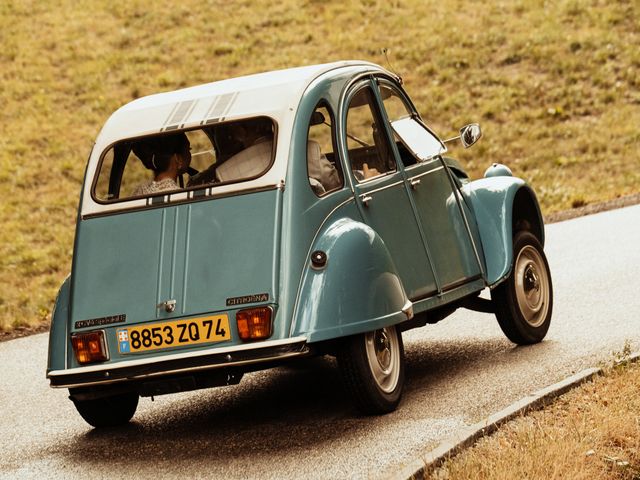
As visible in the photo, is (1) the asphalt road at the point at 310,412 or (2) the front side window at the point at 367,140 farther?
(2) the front side window at the point at 367,140

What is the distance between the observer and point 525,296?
343 inches

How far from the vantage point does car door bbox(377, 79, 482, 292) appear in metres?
7.86

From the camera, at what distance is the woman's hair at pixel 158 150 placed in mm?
7516

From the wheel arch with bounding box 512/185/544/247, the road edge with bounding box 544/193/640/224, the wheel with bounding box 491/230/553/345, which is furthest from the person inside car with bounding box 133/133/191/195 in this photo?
the road edge with bounding box 544/193/640/224

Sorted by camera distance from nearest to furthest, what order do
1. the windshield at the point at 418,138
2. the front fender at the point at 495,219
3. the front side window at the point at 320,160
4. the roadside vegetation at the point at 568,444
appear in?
the roadside vegetation at the point at 568,444 → the front side window at the point at 320,160 → the windshield at the point at 418,138 → the front fender at the point at 495,219

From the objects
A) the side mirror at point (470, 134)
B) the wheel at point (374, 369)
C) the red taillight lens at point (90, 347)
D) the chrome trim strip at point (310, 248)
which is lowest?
the wheel at point (374, 369)

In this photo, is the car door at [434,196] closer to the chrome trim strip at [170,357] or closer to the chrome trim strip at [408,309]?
the chrome trim strip at [408,309]

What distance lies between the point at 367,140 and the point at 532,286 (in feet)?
6.00

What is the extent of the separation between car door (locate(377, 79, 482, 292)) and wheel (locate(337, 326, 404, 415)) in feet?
2.73

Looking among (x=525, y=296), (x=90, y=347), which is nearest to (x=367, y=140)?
(x=525, y=296)

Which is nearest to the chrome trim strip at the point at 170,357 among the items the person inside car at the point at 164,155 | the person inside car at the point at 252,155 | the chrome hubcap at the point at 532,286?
the person inside car at the point at 252,155

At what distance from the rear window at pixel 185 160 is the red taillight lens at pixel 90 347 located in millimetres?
873

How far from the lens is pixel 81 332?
696cm

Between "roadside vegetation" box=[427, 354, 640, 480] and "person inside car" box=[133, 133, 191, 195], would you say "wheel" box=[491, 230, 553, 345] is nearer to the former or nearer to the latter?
"roadside vegetation" box=[427, 354, 640, 480]
